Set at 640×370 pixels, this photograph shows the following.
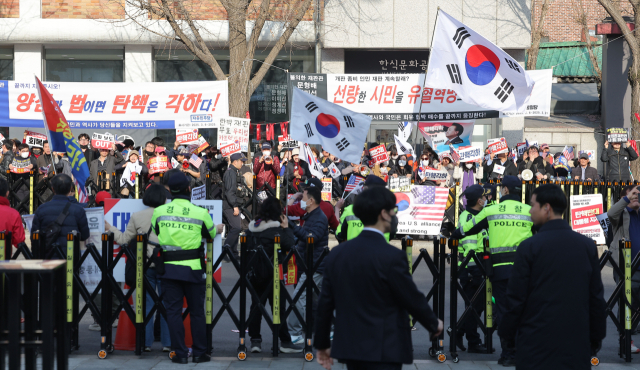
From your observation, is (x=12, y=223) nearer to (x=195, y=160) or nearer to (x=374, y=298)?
(x=374, y=298)

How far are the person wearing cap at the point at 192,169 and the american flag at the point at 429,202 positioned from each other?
14.3 feet

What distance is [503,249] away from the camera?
23.1ft

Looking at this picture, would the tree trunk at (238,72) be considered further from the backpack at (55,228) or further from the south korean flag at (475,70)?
the backpack at (55,228)

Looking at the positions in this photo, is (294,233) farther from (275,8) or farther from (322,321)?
(275,8)

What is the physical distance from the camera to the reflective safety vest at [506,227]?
23.0 feet

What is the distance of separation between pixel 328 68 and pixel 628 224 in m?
14.7

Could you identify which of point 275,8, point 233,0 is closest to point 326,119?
point 233,0

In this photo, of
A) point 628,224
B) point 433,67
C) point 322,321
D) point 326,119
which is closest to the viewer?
point 322,321

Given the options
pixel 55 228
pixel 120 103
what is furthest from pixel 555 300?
pixel 120 103

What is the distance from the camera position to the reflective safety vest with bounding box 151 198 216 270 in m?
6.69

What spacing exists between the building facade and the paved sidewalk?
49.1ft

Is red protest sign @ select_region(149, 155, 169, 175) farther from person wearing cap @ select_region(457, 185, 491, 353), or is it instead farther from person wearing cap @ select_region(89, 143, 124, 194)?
person wearing cap @ select_region(457, 185, 491, 353)

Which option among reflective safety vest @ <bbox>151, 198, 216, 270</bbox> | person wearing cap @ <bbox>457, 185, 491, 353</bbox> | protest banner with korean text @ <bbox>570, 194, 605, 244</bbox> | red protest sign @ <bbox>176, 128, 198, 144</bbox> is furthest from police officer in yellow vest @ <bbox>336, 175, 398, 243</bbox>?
red protest sign @ <bbox>176, 128, 198, 144</bbox>

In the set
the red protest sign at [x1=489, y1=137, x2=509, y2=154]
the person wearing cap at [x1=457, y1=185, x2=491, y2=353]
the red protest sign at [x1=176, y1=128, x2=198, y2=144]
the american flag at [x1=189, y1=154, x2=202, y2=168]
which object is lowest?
the person wearing cap at [x1=457, y1=185, x2=491, y2=353]
